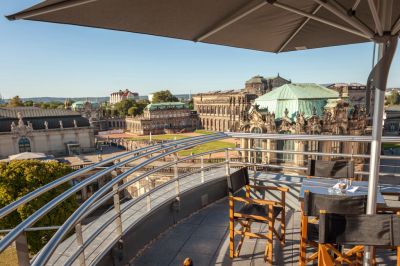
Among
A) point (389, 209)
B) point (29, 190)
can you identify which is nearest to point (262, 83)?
point (29, 190)

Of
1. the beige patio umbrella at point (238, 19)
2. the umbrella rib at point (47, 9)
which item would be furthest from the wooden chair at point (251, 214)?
the umbrella rib at point (47, 9)

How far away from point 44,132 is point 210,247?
5967 cm

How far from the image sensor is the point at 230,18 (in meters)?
3.65

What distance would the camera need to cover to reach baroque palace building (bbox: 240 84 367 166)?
87.7 feet

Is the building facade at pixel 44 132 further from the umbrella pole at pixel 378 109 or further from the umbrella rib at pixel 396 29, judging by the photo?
the umbrella rib at pixel 396 29

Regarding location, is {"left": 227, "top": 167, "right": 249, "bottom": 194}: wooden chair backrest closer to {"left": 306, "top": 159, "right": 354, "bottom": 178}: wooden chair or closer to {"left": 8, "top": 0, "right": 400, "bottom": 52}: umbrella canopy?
{"left": 306, "top": 159, "right": 354, "bottom": 178}: wooden chair

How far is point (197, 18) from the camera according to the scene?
3.62 meters

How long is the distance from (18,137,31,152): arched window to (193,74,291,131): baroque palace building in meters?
51.0

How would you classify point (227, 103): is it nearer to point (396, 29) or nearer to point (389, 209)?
point (389, 209)

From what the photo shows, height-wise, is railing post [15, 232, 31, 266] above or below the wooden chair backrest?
above

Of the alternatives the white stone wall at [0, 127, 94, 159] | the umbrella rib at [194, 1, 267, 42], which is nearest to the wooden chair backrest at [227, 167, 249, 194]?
the umbrella rib at [194, 1, 267, 42]

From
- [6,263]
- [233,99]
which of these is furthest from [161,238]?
[233,99]

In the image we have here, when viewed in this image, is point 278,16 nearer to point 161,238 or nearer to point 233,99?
point 161,238

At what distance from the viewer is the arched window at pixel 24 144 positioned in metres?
53.4
